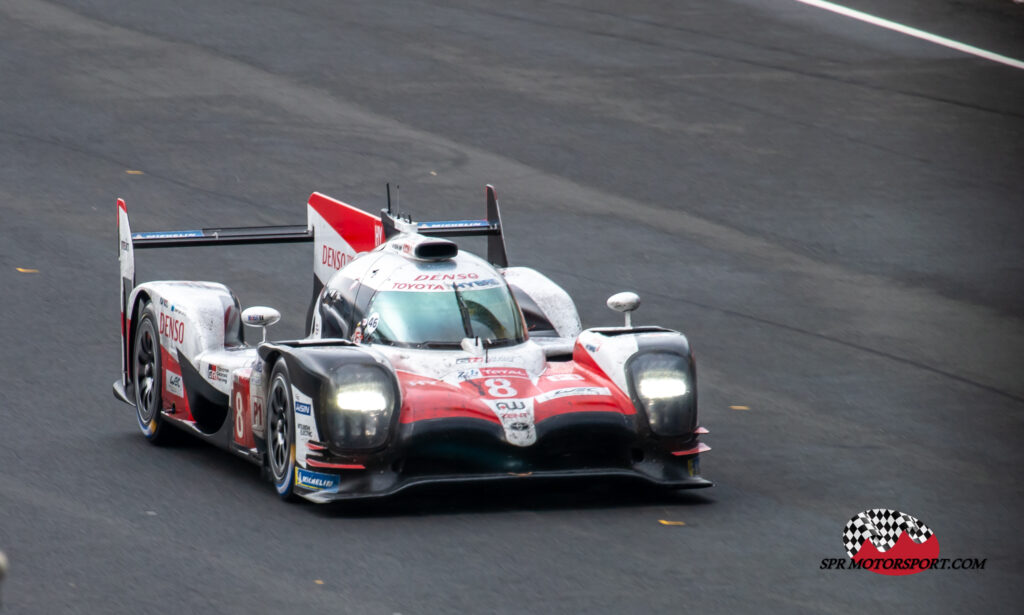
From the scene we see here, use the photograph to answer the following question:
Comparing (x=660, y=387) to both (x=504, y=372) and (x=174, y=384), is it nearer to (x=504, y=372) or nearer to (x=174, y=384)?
(x=504, y=372)

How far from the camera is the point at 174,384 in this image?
434 inches

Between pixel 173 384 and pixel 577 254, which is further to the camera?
pixel 577 254

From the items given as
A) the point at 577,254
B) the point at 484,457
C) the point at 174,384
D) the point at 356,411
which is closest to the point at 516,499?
the point at 484,457

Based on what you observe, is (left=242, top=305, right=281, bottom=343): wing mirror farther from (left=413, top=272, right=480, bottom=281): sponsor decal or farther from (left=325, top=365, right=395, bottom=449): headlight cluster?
(left=325, top=365, right=395, bottom=449): headlight cluster

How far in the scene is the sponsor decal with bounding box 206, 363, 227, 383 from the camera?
34.5ft

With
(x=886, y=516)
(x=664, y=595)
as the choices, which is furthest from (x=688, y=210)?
(x=664, y=595)

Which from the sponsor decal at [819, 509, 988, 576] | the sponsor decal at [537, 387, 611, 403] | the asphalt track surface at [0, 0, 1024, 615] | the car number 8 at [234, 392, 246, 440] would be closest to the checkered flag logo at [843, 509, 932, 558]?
the sponsor decal at [819, 509, 988, 576]

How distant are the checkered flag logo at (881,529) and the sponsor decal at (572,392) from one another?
4.87 ft

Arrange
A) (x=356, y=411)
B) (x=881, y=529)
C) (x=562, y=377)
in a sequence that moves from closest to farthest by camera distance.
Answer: (x=356, y=411) < (x=881, y=529) < (x=562, y=377)

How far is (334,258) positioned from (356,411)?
3.15 metres

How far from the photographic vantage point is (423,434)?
9.11 metres

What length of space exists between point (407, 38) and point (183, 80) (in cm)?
363

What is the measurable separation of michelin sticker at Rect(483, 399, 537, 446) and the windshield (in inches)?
27.9

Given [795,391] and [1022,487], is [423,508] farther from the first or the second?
[795,391]
